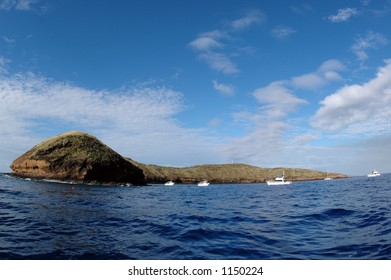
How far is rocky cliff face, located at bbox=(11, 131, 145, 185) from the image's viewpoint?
238ft

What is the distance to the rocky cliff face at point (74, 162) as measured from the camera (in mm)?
72500

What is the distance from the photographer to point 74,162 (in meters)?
74.4

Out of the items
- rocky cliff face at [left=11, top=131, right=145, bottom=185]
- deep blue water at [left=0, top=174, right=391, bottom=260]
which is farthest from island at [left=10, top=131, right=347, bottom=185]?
deep blue water at [left=0, top=174, right=391, bottom=260]

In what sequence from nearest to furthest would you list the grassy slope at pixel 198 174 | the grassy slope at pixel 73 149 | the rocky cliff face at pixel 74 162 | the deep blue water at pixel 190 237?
the deep blue water at pixel 190 237 → the rocky cliff face at pixel 74 162 → the grassy slope at pixel 73 149 → the grassy slope at pixel 198 174

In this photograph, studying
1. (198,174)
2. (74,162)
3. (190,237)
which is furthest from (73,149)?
(198,174)

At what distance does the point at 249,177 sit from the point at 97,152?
132 meters

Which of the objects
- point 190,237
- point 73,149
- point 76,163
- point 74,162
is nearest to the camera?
point 190,237

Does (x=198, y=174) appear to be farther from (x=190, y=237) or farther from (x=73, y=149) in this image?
(x=190, y=237)

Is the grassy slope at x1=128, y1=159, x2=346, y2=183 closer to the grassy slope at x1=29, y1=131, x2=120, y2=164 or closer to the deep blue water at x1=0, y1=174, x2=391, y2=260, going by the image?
the grassy slope at x1=29, y1=131, x2=120, y2=164

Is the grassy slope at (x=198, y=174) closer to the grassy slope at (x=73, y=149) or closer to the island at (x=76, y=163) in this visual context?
the island at (x=76, y=163)

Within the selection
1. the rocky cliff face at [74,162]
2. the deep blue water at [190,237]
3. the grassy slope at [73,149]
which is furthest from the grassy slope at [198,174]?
the deep blue water at [190,237]

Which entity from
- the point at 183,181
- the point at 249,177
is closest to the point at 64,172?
the point at 183,181

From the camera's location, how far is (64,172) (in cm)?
7194

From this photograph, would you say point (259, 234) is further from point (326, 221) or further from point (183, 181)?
point (183, 181)
